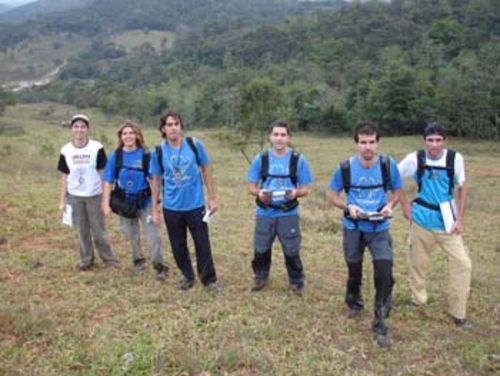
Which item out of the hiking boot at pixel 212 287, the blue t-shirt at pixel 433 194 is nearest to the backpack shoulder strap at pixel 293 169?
the blue t-shirt at pixel 433 194

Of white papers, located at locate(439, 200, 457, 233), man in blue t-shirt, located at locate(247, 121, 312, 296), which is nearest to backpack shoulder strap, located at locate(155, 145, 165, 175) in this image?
man in blue t-shirt, located at locate(247, 121, 312, 296)

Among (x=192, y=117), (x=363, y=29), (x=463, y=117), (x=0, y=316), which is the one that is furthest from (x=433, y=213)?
(x=363, y=29)

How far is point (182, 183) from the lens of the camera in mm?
5281

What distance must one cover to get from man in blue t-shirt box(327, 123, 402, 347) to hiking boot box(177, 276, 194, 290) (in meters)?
→ 1.77

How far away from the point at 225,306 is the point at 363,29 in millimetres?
82059

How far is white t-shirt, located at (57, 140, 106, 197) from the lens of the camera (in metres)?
5.96

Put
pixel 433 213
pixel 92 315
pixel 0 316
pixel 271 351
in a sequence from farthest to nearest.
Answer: pixel 433 213 < pixel 92 315 < pixel 0 316 < pixel 271 351

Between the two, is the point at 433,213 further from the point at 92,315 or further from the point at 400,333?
the point at 92,315

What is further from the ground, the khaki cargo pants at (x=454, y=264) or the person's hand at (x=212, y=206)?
the person's hand at (x=212, y=206)

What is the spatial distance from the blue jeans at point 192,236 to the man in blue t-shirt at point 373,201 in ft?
4.53

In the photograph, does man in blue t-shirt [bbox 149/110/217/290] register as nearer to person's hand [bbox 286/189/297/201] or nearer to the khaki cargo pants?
person's hand [bbox 286/189/297/201]

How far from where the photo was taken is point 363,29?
269 feet

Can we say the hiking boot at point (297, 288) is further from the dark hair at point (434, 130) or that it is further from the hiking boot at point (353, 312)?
the dark hair at point (434, 130)

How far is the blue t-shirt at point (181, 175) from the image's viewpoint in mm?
5254
